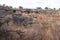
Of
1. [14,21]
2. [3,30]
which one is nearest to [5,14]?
[14,21]

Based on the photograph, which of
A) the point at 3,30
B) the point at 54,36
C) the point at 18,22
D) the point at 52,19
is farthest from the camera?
the point at 52,19

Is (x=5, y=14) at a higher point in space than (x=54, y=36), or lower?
higher

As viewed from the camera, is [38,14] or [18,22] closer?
[18,22]

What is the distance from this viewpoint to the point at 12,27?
1065 cm

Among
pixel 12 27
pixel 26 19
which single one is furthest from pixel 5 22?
pixel 26 19

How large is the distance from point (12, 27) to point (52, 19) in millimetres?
3666

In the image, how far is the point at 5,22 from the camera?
1079 cm

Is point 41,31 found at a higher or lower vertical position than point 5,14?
lower

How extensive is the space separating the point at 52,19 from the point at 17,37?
3.90 metres

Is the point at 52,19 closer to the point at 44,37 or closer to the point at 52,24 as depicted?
the point at 52,24

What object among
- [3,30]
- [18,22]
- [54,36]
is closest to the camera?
[3,30]

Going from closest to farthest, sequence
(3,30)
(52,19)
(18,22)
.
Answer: (3,30) < (18,22) < (52,19)

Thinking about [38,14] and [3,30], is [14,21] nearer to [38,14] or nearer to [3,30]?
[3,30]

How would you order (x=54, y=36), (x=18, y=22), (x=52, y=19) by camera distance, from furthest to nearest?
(x=52, y=19) → (x=54, y=36) → (x=18, y=22)
